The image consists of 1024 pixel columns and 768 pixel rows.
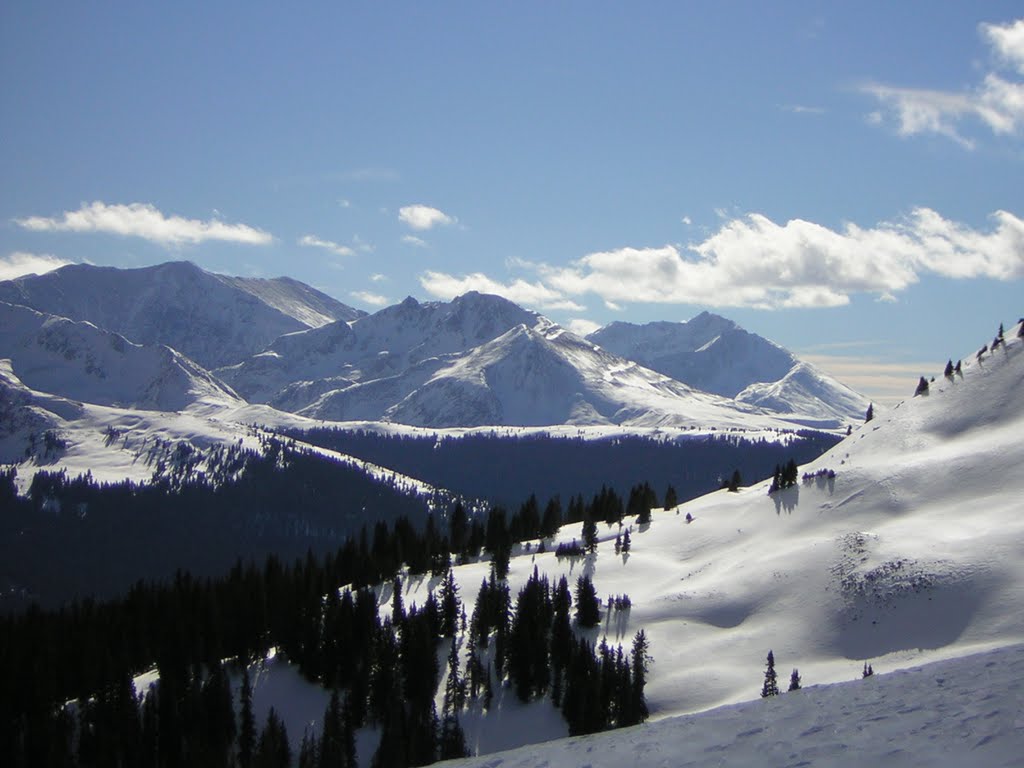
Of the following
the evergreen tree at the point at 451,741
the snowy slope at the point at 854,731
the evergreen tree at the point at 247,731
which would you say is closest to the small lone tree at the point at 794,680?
the evergreen tree at the point at 451,741

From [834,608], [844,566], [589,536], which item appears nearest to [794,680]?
[834,608]

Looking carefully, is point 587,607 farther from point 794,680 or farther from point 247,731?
point 247,731

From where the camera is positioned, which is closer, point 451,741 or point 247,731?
point 451,741

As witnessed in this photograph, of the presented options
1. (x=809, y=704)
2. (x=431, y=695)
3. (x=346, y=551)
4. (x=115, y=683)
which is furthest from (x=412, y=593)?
Result: (x=809, y=704)

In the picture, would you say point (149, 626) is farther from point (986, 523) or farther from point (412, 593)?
point (986, 523)

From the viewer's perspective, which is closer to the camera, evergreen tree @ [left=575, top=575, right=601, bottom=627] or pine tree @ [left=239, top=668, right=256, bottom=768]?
pine tree @ [left=239, top=668, right=256, bottom=768]

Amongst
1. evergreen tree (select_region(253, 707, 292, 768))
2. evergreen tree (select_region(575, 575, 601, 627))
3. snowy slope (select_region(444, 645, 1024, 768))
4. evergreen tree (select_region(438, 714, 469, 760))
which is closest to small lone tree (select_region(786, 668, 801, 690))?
evergreen tree (select_region(575, 575, 601, 627))

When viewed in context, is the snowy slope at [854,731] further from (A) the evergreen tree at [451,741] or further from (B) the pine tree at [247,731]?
(B) the pine tree at [247,731]

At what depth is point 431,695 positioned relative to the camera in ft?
293

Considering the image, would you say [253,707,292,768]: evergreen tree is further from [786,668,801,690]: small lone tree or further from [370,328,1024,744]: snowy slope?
[786,668,801,690]: small lone tree

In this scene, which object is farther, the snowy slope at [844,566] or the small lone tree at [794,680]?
the snowy slope at [844,566]

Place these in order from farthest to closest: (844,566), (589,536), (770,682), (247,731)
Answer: (589,536), (844,566), (247,731), (770,682)

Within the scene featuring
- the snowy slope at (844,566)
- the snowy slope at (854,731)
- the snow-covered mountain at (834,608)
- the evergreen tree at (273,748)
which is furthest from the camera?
the snowy slope at (844,566)

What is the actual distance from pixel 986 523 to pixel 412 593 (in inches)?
2950
